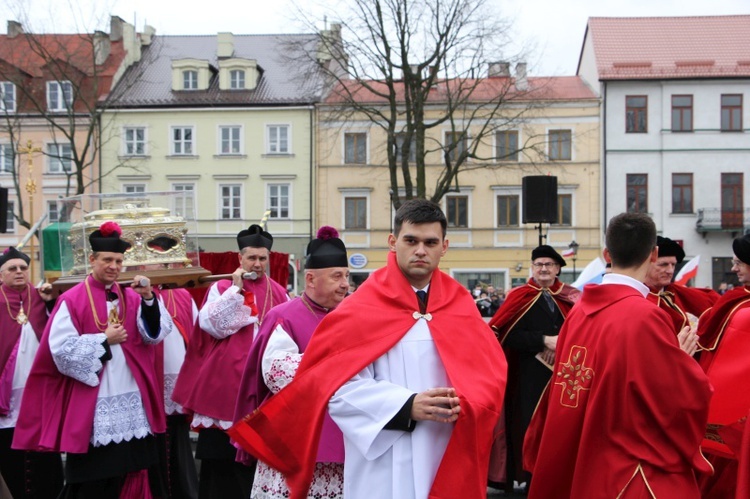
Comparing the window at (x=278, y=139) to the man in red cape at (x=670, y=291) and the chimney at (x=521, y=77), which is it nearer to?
the chimney at (x=521, y=77)

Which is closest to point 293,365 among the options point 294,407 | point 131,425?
point 294,407

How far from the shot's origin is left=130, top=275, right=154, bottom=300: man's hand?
6.63m

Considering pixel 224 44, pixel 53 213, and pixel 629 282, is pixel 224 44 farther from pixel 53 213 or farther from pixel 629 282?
pixel 629 282

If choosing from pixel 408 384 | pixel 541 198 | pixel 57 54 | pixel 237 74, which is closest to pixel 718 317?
pixel 408 384

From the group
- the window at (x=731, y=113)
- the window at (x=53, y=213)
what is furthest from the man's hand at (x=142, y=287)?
the window at (x=731, y=113)

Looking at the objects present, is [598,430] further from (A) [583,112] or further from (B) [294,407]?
(A) [583,112]

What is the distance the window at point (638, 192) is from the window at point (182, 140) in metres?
19.6

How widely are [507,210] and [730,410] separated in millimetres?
34924

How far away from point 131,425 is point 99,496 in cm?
56

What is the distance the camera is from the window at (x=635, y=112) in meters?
38.3

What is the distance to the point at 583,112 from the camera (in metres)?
38.6

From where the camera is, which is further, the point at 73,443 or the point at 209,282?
the point at 209,282

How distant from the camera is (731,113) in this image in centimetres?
3828

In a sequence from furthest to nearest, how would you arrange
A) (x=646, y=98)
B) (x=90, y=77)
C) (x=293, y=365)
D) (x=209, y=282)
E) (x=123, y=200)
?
1. (x=646, y=98)
2. (x=90, y=77)
3. (x=123, y=200)
4. (x=209, y=282)
5. (x=293, y=365)
